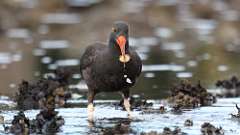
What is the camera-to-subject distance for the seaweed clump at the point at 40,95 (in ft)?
55.9

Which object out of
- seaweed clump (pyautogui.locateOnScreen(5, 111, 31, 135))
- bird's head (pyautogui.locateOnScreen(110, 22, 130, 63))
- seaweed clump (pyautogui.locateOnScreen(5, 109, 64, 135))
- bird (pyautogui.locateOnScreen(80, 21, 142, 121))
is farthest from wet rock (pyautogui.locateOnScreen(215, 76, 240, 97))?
seaweed clump (pyautogui.locateOnScreen(5, 111, 31, 135))

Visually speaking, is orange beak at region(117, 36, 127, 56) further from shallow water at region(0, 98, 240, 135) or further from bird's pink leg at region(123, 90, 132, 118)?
bird's pink leg at region(123, 90, 132, 118)

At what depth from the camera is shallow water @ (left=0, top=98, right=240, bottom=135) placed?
45.9 feet

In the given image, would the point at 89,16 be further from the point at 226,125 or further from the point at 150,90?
the point at 226,125

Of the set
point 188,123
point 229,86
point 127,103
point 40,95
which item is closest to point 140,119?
point 127,103

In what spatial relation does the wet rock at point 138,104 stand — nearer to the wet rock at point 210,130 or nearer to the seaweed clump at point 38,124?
the seaweed clump at point 38,124

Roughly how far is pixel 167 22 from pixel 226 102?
18610 mm

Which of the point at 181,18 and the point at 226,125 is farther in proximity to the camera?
the point at 181,18

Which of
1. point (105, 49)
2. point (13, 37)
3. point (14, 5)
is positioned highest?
point (14, 5)

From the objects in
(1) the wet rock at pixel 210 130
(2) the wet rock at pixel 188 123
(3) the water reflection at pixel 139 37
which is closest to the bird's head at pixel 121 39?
(2) the wet rock at pixel 188 123

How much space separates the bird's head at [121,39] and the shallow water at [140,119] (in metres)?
1.22

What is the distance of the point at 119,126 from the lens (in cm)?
1411

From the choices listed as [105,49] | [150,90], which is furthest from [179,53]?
[105,49]

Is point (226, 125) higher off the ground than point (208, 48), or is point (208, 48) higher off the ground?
point (208, 48)
